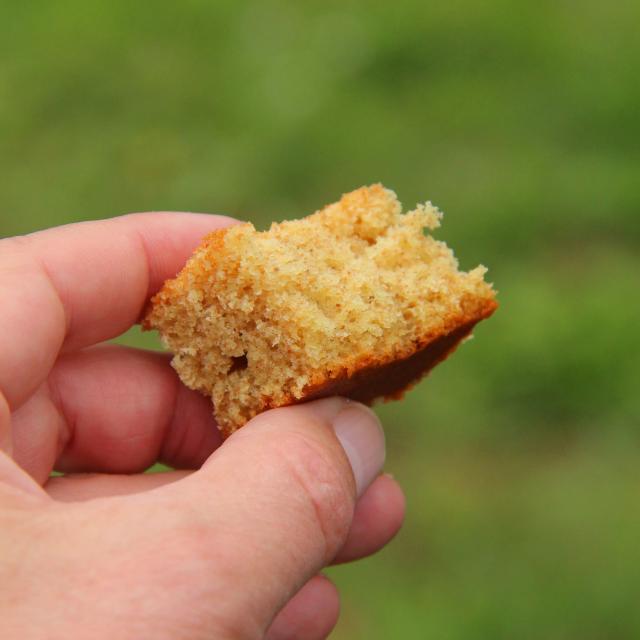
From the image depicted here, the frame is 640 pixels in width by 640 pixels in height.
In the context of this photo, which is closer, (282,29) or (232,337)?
(232,337)

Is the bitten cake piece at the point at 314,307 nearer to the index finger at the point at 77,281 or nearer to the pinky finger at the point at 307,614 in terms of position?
the index finger at the point at 77,281

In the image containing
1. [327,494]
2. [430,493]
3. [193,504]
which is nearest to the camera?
[193,504]

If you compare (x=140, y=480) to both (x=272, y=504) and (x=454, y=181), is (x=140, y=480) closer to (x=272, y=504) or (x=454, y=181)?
(x=272, y=504)

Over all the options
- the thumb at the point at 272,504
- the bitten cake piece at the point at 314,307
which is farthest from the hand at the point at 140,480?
the bitten cake piece at the point at 314,307

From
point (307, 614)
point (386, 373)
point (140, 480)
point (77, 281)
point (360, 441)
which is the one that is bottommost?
point (307, 614)

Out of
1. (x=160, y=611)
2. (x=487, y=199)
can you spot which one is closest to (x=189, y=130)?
(x=487, y=199)

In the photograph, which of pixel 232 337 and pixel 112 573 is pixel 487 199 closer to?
pixel 232 337

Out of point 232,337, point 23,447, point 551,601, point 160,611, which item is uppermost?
point 232,337

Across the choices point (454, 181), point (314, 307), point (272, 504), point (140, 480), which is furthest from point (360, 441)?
point (454, 181)
